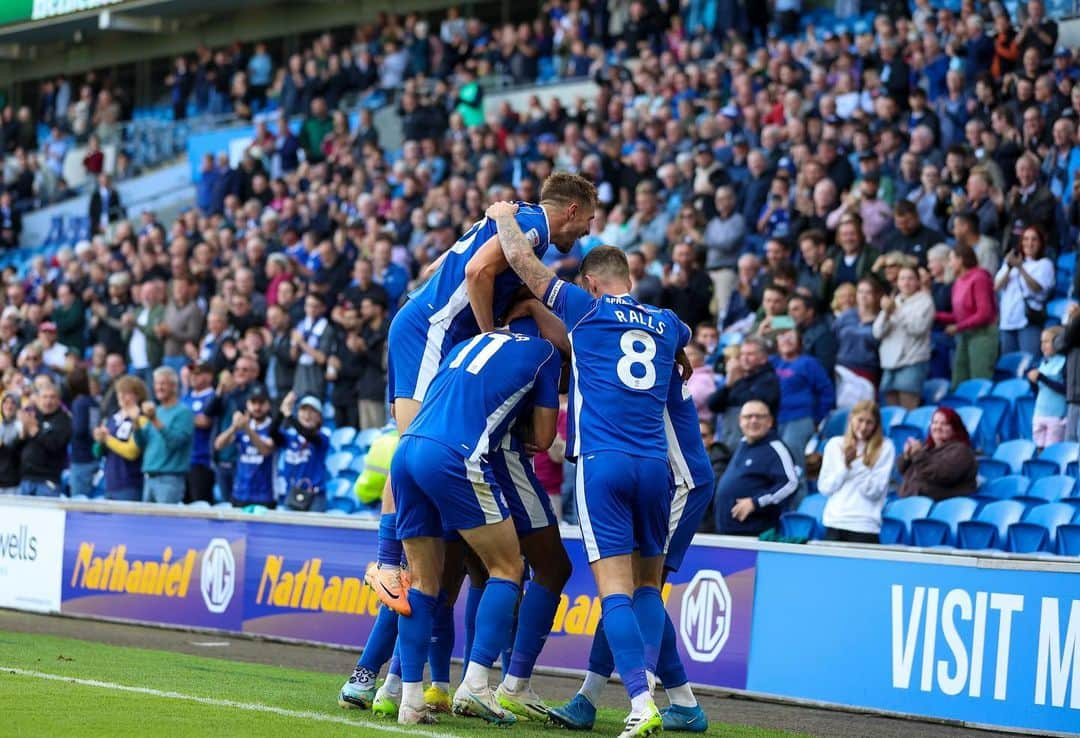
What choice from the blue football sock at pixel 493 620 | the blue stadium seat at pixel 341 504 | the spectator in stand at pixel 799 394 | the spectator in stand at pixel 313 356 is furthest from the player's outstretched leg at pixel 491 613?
the spectator in stand at pixel 313 356

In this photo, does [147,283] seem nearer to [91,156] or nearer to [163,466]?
[163,466]

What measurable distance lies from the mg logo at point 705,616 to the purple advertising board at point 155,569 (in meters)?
4.00

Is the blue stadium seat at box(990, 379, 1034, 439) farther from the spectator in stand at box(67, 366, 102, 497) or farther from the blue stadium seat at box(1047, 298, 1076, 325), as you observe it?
the spectator in stand at box(67, 366, 102, 497)

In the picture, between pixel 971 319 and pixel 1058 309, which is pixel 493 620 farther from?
pixel 1058 309

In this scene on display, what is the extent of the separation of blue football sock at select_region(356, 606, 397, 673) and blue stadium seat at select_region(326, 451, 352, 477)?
25.9 ft

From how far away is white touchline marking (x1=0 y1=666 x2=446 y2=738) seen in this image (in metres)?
6.82

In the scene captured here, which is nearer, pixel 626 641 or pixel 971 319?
pixel 626 641

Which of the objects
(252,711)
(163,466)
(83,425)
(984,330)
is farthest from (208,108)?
(252,711)

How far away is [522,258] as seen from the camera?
23.5ft

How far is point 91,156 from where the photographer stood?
95.3 ft

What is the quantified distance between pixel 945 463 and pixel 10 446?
31.7 ft

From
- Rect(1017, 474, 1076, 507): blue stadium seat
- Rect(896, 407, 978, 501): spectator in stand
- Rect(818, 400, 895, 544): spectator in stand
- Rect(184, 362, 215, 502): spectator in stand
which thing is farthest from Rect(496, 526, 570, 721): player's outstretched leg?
Rect(184, 362, 215, 502): spectator in stand

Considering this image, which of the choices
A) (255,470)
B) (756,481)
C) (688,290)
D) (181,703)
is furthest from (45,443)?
(181,703)

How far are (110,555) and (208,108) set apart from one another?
18654mm
